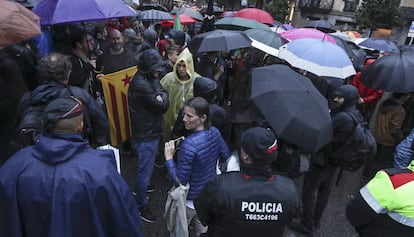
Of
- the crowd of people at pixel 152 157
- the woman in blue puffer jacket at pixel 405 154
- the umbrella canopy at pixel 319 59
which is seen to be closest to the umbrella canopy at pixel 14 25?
the crowd of people at pixel 152 157

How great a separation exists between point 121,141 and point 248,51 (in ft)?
7.90

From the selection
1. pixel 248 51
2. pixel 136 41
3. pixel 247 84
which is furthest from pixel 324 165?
pixel 136 41

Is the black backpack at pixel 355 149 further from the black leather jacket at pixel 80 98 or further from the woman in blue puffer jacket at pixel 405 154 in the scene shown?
the black leather jacket at pixel 80 98

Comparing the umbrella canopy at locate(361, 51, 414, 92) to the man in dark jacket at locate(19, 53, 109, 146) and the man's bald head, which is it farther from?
the man in dark jacket at locate(19, 53, 109, 146)

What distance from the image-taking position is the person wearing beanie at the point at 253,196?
2025mm

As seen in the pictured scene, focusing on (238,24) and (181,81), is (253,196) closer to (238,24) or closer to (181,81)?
(181,81)

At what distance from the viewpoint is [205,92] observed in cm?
367

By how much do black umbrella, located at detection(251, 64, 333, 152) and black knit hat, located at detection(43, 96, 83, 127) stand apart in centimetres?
158

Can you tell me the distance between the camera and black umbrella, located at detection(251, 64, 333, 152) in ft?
8.94

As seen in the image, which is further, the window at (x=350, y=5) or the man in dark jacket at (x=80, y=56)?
the window at (x=350, y=5)

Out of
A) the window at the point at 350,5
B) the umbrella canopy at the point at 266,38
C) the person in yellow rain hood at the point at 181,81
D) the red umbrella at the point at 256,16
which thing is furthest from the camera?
the window at the point at 350,5

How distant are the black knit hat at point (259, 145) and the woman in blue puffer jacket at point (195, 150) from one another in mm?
747

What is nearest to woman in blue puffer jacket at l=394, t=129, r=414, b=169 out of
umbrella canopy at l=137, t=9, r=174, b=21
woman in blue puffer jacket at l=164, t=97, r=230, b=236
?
woman in blue puffer jacket at l=164, t=97, r=230, b=236

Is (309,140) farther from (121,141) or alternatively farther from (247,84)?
(121,141)
